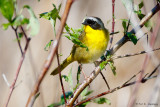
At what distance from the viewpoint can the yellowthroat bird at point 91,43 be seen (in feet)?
7.15

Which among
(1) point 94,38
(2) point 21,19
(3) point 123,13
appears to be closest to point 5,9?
(2) point 21,19

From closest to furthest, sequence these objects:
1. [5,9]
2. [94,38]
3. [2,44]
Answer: [5,9]
[94,38]
[2,44]

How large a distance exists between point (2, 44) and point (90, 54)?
94.4 inches

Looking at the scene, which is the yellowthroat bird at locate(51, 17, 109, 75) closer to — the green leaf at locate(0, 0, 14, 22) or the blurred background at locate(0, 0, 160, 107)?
the blurred background at locate(0, 0, 160, 107)

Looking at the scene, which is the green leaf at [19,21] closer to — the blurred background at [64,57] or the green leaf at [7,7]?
the green leaf at [7,7]

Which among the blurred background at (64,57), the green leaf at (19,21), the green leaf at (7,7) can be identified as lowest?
the blurred background at (64,57)

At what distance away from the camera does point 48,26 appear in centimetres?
379

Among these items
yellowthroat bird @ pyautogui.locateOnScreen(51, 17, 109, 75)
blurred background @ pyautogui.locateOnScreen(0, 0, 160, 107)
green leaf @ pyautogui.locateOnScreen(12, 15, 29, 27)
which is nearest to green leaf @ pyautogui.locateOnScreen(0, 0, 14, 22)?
green leaf @ pyautogui.locateOnScreen(12, 15, 29, 27)

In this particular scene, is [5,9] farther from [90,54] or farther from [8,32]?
[8,32]

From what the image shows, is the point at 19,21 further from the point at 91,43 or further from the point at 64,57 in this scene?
the point at 64,57

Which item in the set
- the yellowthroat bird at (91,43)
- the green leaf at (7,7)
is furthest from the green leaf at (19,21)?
the yellowthroat bird at (91,43)

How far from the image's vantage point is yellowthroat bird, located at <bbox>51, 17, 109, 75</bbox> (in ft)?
7.15

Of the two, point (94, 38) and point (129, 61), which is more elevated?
point (94, 38)

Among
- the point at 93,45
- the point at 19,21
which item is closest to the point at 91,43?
the point at 93,45
